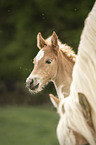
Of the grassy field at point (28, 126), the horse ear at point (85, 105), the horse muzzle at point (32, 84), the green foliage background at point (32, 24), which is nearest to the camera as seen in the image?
the horse ear at point (85, 105)

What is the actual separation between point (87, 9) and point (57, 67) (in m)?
0.79

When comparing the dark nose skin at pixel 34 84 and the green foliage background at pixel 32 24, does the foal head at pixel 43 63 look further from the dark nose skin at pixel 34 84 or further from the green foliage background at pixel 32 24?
the green foliage background at pixel 32 24

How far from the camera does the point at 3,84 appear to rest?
268 centimetres

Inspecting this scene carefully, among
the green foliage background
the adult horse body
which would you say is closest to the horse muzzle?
the adult horse body

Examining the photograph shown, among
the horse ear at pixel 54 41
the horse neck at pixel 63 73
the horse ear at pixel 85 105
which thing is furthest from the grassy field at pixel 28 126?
the horse ear at pixel 85 105

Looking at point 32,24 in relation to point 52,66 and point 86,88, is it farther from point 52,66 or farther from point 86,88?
point 86,88

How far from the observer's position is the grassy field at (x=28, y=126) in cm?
298

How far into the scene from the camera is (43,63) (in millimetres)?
614

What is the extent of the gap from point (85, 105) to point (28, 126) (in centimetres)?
318

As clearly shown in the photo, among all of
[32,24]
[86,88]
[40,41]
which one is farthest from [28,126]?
[86,88]

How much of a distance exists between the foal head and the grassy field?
2319 mm

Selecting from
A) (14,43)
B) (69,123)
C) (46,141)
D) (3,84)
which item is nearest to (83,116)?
(69,123)

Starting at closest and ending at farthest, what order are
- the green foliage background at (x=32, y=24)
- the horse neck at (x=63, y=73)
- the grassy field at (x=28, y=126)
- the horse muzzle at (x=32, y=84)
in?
the horse muzzle at (x=32, y=84)
the horse neck at (x=63, y=73)
the green foliage background at (x=32, y=24)
the grassy field at (x=28, y=126)

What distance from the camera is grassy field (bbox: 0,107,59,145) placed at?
298cm
